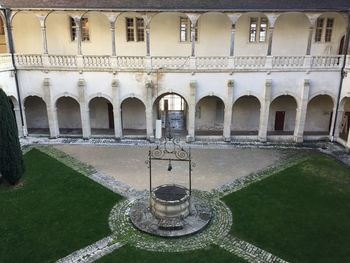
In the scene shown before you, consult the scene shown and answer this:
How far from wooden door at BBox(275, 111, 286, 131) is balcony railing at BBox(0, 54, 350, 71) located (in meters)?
4.29

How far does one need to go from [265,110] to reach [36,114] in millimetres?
17586

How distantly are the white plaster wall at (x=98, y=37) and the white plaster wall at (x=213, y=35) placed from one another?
666 centimetres

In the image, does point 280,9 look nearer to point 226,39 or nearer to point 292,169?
point 226,39

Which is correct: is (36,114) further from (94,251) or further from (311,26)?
(311,26)

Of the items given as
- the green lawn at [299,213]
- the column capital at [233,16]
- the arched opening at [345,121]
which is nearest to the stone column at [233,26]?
the column capital at [233,16]

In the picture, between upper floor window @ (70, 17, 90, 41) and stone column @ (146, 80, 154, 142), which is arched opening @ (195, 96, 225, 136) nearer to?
stone column @ (146, 80, 154, 142)

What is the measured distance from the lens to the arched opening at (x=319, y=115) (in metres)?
26.9

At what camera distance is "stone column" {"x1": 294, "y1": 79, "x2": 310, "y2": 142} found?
24281 millimetres

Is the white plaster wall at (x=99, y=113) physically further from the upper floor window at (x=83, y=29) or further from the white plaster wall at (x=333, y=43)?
the white plaster wall at (x=333, y=43)

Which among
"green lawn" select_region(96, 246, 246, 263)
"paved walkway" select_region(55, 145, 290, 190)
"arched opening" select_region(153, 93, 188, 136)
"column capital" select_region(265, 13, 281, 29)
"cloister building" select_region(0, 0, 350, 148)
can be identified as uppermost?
"column capital" select_region(265, 13, 281, 29)

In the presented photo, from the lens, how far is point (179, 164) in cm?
2175

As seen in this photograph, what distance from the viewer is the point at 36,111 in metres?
28.0

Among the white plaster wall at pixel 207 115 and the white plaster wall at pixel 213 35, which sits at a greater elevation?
the white plaster wall at pixel 213 35

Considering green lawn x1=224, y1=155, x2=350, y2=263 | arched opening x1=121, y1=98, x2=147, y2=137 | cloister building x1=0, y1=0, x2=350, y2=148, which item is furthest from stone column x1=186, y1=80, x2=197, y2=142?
green lawn x1=224, y1=155, x2=350, y2=263
